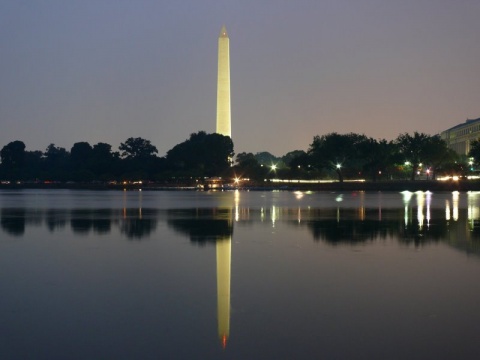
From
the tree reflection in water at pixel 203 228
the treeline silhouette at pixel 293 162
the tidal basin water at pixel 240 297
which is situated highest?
the treeline silhouette at pixel 293 162

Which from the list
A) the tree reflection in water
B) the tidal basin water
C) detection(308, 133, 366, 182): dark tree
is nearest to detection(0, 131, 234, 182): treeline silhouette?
detection(308, 133, 366, 182): dark tree

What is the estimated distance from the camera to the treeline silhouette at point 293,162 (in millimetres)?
143625

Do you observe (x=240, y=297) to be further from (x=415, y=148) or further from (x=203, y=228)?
(x=415, y=148)

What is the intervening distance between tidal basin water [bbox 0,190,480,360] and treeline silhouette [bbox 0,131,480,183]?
104375 mm

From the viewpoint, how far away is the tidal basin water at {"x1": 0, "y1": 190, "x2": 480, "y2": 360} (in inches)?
387

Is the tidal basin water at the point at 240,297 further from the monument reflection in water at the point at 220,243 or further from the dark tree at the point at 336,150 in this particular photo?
the dark tree at the point at 336,150

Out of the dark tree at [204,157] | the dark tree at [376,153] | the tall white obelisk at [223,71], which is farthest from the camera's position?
the dark tree at [204,157]

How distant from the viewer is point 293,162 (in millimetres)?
160750

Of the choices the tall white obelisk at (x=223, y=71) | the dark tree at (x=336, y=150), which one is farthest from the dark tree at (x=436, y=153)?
the tall white obelisk at (x=223, y=71)

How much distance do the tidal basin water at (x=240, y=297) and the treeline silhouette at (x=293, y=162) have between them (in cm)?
10438

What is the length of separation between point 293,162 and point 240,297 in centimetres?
14800

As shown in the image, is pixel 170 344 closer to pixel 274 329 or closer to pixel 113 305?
pixel 274 329

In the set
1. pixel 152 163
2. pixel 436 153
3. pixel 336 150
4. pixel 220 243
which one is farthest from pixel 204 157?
pixel 220 243

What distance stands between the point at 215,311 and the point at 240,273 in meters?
4.40
